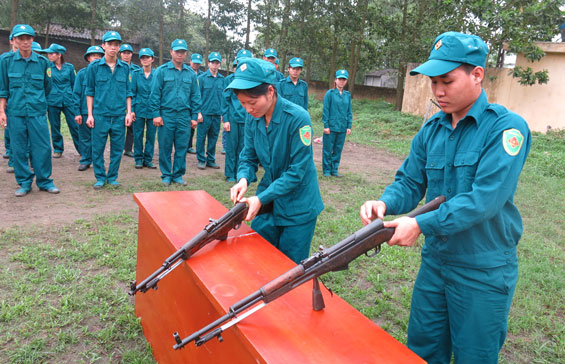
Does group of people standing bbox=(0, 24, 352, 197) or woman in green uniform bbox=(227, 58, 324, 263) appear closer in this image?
woman in green uniform bbox=(227, 58, 324, 263)

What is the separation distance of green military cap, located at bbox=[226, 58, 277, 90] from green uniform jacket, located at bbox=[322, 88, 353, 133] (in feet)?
19.4

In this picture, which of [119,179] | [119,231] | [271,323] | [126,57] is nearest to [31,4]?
[126,57]

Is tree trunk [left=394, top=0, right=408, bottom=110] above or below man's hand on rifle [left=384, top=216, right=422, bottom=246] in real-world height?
above

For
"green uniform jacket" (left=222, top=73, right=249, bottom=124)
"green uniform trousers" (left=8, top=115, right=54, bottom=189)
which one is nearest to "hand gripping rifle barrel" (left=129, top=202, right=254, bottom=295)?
"green uniform trousers" (left=8, top=115, right=54, bottom=189)

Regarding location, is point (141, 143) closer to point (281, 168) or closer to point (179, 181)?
point (179, 181)

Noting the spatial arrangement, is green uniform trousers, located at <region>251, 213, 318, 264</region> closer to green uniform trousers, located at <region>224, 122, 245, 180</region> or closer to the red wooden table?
the red wooden table

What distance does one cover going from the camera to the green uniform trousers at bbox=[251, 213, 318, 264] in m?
2.67

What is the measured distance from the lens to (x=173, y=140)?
6730 mm

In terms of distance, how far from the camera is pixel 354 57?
2186cm

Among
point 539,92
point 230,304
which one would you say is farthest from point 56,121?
point 539,92

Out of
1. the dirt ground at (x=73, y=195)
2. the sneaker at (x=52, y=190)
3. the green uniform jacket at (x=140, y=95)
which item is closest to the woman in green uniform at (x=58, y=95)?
the dirt ground at (x=73, y=195)

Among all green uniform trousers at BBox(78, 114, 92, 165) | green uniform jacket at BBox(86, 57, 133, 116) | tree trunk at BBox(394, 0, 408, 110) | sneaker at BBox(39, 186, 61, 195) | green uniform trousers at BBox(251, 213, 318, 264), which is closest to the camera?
green uniform trousers at BBox(251, 213, 318, 264)

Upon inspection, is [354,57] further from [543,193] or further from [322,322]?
[322,322]

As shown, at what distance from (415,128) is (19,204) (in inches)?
491
